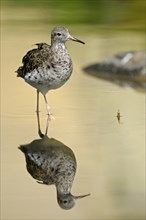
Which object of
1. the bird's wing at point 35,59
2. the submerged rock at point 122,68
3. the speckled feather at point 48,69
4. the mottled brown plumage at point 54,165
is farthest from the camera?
the submerged rock at point 122,68

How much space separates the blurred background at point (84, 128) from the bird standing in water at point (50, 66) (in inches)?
10.8

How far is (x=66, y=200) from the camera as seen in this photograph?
635 cm

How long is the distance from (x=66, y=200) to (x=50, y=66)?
2650mm

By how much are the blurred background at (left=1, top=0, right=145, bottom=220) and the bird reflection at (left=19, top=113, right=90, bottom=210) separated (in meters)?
0.05

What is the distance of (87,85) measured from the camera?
33.4 ft

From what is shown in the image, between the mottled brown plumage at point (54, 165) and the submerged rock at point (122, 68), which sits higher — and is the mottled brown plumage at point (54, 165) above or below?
below

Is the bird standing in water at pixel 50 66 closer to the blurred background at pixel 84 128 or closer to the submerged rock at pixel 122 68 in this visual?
the blurred background at pixel 84 128

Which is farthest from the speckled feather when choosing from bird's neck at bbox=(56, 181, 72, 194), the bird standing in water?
bird's neck at bbox=(56, 181, 72, 194)

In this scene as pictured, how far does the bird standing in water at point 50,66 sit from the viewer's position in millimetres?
8742

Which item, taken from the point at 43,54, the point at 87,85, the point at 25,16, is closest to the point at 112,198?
the point at 43,54

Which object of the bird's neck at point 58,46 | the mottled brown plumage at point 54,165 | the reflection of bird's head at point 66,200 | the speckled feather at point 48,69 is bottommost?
the reflection of bird's head at point 66,200

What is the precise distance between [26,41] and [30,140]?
528 centimetres

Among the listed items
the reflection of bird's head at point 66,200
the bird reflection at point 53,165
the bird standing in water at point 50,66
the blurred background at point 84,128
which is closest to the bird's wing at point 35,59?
the bird standing in water at point 50,66

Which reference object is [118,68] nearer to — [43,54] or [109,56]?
[109,56]
